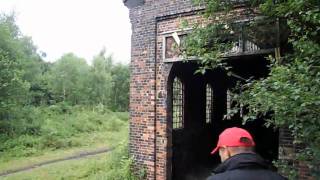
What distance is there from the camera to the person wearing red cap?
2.94 meters

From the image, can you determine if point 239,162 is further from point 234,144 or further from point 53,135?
point 53,135

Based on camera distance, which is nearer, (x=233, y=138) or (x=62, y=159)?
(x=233, y=138)

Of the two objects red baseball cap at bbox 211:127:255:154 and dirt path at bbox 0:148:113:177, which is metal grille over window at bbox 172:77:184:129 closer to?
dirt path at bbox 0:148:113:177

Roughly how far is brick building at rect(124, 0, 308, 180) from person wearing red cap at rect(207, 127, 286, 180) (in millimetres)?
5411

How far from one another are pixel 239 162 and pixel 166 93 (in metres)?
7.85

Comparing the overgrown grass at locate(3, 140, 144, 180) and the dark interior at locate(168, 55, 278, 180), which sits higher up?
the dark interior at locate(168, 55, 278, 180)

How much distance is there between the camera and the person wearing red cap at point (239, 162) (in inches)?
116

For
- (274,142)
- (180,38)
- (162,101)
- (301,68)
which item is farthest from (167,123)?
(274,142)

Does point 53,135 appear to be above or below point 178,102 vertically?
below

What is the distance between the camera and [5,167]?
1777 centimetres

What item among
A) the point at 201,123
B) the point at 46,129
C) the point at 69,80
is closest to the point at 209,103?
the point at 201,123

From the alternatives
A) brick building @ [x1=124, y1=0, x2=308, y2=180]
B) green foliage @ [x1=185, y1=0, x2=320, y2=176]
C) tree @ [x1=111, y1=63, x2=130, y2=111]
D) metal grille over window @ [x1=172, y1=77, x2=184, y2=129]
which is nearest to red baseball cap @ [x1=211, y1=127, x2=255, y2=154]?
green foliage @ [x1=185, y1=0, x2=320, y2=176]

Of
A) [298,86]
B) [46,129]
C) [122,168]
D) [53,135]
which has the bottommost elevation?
[122,168]

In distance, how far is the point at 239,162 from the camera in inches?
117
